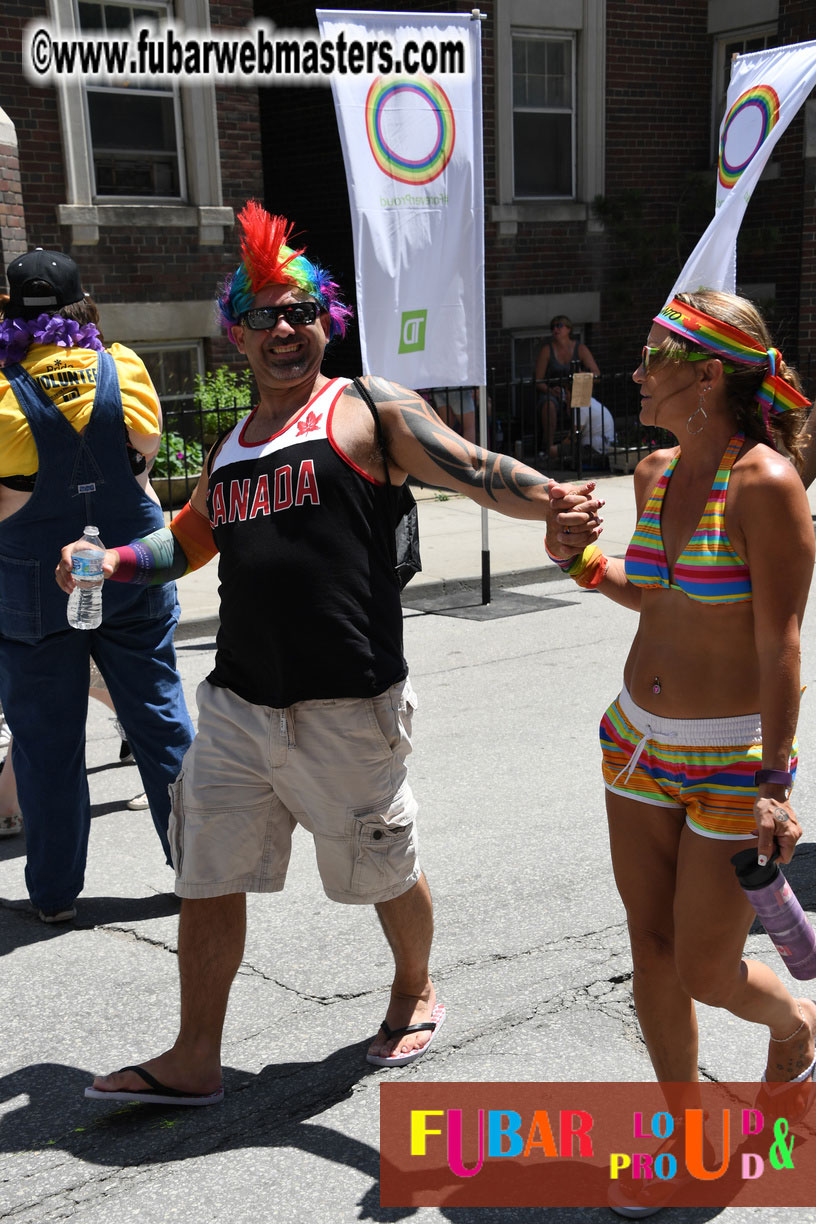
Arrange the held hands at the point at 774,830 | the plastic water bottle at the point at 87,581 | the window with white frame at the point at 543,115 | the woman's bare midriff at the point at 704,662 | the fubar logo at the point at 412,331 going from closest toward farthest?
the held hands at the point at 774,830 → the woman's bare midriff at the point at 704,662 → the plastic water bottle at the point at 87,581 → the fubar logo at the point at 412,331 → the window with white frame at the point at 543,115

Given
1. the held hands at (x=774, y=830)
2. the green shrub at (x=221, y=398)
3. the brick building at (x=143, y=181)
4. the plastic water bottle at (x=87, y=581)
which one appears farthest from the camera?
the green shrub at (x=221, y=398)

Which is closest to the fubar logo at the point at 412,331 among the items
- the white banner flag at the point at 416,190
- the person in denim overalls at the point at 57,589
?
the white banner flag at the point at 416,190

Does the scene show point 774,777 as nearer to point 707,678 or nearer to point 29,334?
point 707,678

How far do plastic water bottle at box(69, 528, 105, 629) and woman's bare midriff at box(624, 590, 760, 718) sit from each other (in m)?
1.47

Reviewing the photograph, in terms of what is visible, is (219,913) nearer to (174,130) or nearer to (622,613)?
(622,613)

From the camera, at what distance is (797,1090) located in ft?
10.0

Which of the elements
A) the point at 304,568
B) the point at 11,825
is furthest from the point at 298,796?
the point at 11,825

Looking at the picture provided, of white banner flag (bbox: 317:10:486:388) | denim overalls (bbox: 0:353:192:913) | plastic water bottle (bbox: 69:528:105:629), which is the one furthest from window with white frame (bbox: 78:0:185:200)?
plastic water bottle (bbox: 69:528:105:629)

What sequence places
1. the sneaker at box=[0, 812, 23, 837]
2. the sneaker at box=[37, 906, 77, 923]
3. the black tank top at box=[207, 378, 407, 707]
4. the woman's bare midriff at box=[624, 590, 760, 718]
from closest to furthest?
1. the woman's bare midriff at box=[624, 590, 760, 718]
2. the black tank top at box=[207, 378, 407, 707]
3. the sneaker at box=[37, 906, 77, 923]
4. the sneaker at box=[0, 812, 23, 837]

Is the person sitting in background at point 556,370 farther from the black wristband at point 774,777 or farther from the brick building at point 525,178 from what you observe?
the black wristband at point 774,777

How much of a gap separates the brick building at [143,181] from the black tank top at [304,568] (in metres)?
9.09

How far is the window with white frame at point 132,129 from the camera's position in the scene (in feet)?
40.8

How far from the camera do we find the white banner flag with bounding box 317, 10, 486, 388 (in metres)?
7.99

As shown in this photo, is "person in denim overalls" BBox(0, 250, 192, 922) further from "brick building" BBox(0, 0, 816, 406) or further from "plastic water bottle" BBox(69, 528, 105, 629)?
"brick building" BBox(0, 0, 816, 406)
